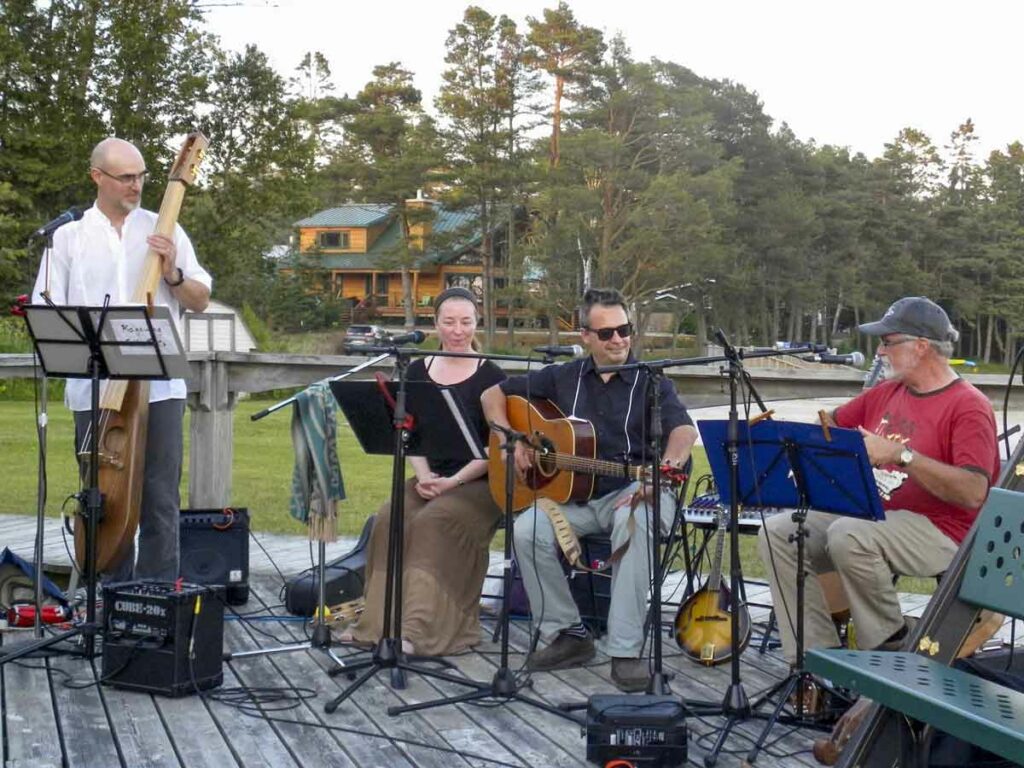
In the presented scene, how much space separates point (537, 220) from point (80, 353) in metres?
42.8

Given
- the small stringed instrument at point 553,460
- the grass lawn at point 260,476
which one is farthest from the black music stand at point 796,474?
the grass lawn at point 260,476

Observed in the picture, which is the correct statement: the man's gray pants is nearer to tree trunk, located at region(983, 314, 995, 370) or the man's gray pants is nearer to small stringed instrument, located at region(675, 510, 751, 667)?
small stringed instrument, located at region(675, 510, 751, 667)

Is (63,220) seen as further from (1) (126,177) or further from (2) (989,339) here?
(2) (989,339)

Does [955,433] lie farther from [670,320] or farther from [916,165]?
[916,165]

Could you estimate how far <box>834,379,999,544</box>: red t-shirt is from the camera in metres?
4.23

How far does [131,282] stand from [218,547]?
1.37 metres

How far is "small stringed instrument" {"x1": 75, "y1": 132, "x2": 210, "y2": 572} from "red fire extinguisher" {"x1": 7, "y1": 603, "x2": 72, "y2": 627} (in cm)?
49

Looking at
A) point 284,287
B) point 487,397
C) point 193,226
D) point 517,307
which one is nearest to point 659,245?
point 517,307

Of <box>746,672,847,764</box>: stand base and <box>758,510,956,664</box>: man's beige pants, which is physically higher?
<box>758,510,956,664</box>: man's beige pants

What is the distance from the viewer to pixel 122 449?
4.92 meters

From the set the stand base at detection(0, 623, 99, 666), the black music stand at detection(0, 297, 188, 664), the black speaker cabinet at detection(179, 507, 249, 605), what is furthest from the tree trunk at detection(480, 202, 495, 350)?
the black music stand at detection(0, 297, 188, 664)

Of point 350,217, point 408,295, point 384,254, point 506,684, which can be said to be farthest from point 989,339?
point 506,684

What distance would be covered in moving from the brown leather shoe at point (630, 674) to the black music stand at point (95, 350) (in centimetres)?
184

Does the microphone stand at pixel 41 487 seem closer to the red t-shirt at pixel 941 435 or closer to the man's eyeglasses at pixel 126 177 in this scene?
the man's eyeglasses at pixel 126 177
